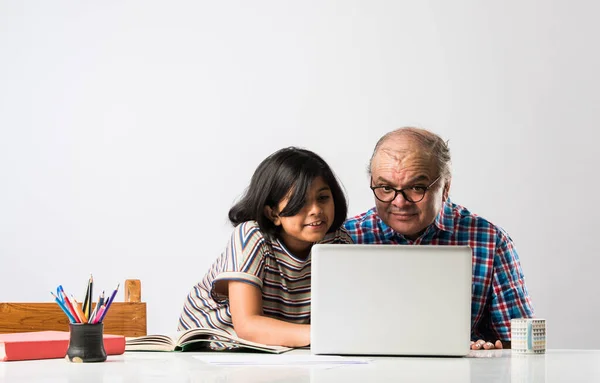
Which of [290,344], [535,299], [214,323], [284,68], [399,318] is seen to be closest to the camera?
[399,318]

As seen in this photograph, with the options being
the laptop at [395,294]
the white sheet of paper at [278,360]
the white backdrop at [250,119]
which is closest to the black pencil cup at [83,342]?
the white sheet of paper at [278,360]

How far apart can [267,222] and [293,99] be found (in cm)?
195

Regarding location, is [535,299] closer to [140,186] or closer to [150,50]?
[140,186]

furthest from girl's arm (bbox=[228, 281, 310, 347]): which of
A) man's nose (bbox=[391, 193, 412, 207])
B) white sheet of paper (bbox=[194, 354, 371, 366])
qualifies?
man's nose (bbox=[391, 193, 412, 207])

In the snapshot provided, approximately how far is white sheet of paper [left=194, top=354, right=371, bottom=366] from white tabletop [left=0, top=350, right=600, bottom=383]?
2 cm

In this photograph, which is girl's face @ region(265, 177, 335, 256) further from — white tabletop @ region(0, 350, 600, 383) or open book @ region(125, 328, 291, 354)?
white tabletop @ region(0, 350, 600, 383)

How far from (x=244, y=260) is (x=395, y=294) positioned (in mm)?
520

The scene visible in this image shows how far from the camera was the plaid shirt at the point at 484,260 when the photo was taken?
7.44 ft

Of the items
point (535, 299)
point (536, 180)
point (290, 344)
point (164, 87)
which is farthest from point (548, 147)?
point (290, 344)

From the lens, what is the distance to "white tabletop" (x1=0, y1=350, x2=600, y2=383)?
1089 millimetres

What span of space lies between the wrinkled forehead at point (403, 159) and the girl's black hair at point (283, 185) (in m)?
0.29

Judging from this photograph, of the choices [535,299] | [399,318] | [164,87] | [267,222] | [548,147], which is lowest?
[535,299]

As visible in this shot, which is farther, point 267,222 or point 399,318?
point 267,222

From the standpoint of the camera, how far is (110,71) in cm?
396
